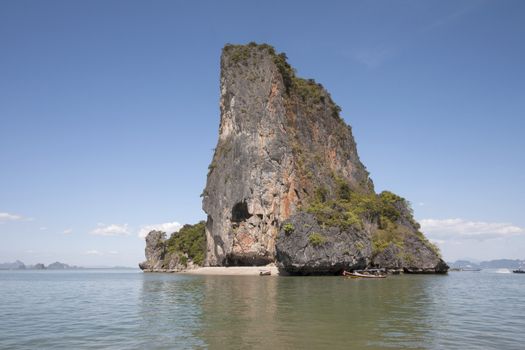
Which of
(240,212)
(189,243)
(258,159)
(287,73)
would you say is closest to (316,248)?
(240,212)

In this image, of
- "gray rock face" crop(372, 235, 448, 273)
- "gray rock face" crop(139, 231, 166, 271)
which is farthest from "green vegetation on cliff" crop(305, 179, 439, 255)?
"gray rock face" crop(139, 231, 166, 271)

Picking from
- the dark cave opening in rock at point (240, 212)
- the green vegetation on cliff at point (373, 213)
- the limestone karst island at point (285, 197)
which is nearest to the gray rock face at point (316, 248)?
the limestone karst island at point (285, 197)

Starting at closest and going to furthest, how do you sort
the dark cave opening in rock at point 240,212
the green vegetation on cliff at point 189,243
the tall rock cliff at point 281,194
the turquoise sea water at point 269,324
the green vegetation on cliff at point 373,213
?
the turquoise sea water at point 269,324 < the tall rock cliff at point 281,194 < the green vegetation on cliff at point 373,213 < the dark cave opening in rock at point 240,212 < the green vegetation on cliff at point 189,243

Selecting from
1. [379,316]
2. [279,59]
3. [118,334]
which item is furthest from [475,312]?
[279,59]

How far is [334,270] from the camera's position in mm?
61906

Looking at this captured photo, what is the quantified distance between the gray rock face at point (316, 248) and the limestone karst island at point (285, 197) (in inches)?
5.5

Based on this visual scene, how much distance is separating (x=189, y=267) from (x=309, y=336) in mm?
80353

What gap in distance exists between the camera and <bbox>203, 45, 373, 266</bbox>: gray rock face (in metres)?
71.6

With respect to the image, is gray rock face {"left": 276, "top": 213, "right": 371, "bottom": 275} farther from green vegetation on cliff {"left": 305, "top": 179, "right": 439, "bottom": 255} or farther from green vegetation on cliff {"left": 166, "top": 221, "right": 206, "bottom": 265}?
green vegetation on cliff {"left": 166, "top": 221, "right": 206, "bottom": 265}

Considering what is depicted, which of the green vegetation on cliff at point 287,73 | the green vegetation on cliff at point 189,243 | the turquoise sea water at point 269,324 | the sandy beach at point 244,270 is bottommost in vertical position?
the turquoise sea water at point 269,324

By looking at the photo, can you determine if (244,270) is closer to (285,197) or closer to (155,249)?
(285,197)

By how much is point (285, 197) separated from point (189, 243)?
34.1 m

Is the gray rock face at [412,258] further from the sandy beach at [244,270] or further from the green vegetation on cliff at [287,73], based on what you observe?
the green vegetation on cliff at [287,73]

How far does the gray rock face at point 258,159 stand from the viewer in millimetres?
71562
